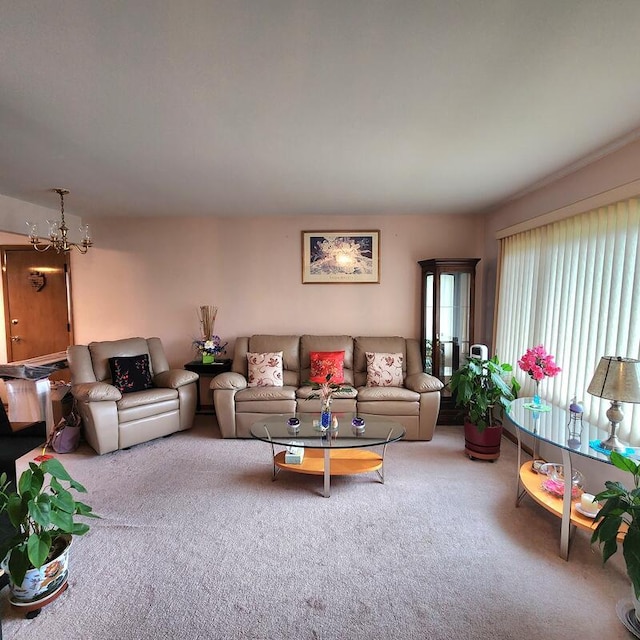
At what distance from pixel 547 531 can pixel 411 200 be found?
3140mm

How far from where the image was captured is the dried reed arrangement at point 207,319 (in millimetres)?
4622

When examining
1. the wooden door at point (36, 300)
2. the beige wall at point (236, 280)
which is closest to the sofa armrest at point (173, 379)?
the beige wall at point (236, 280)

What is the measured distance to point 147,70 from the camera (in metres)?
1.57

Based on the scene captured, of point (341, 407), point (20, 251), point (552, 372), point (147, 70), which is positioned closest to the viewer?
point (147, 70)

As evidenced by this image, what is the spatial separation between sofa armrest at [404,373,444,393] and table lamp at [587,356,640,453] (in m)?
1.76

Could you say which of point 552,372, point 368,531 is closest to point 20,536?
point 368,531

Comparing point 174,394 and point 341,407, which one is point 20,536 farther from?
point 341,407

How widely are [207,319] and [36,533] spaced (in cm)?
315

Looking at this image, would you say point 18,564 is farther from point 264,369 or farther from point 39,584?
point 264,369

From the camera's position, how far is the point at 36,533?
65.2 inches

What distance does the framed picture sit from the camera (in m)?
4.61

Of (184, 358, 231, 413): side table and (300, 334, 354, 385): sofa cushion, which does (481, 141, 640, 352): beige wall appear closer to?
(300, 334, 354, 385): sofa cushion

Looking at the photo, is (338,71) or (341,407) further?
(341,407)

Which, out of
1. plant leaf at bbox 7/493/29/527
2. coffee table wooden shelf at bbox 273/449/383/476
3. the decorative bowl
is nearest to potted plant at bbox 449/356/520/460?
the decorative bowl
